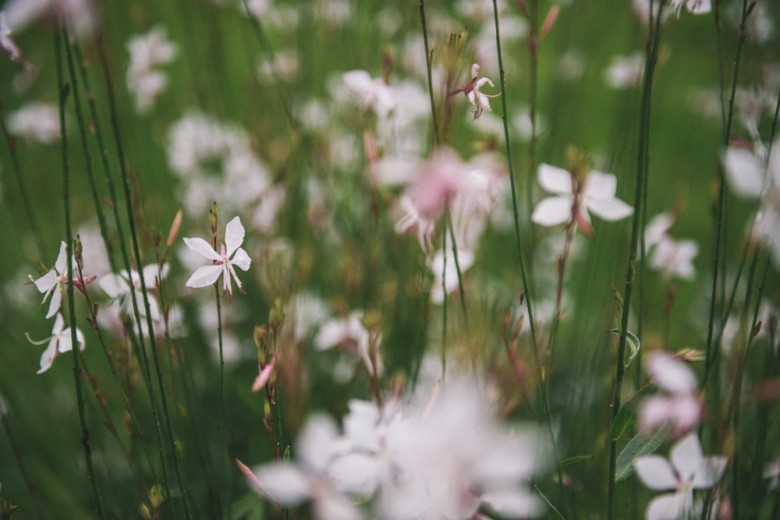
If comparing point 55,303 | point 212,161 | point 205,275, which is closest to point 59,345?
point 55,303

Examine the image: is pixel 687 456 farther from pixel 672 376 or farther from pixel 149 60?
pixel 149 60

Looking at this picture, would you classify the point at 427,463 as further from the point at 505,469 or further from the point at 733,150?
the point at 733,150

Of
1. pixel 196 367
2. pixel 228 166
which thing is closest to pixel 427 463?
pixel 196 367

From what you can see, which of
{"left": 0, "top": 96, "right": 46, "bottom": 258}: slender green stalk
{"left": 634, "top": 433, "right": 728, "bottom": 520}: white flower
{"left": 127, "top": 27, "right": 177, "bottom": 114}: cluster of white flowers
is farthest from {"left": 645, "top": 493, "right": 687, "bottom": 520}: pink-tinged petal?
{"left": 127, "top": 27, "right": 177, "bottom": 114}: cluster of white flowers

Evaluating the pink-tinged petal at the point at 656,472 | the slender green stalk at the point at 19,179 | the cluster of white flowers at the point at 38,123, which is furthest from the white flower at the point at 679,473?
the cluster of white flowers at the point at 38,123

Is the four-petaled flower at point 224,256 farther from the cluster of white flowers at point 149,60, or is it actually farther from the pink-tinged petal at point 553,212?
the cluster of white flowers at point 149,60

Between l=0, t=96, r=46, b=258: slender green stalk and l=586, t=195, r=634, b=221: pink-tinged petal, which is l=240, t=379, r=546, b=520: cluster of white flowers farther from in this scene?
l=0, t=96, r=46, b=258: slender green stalk
